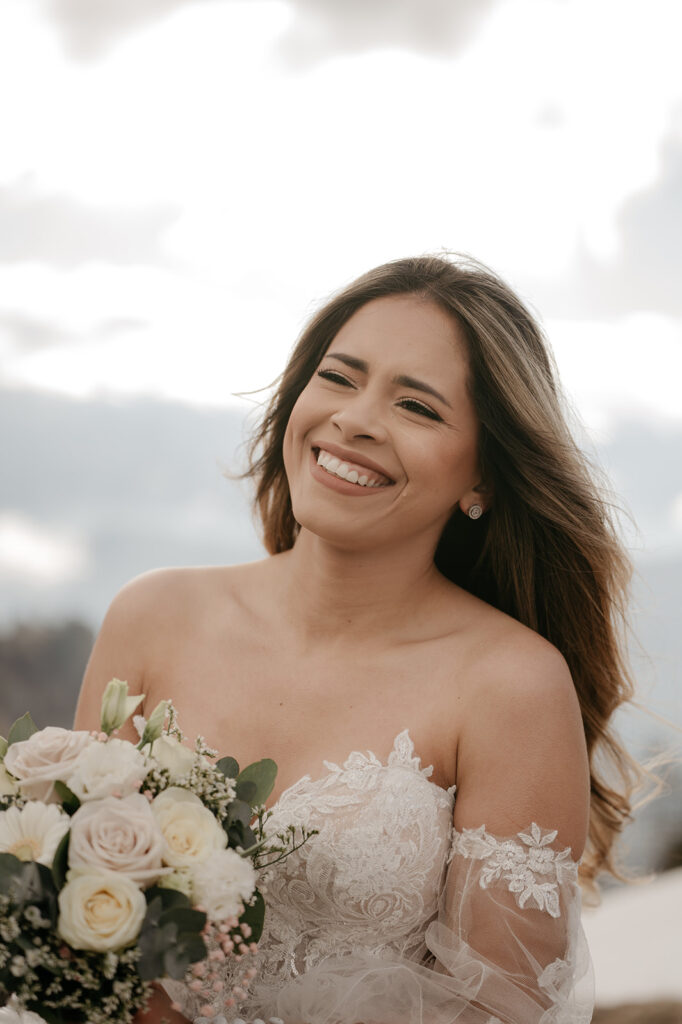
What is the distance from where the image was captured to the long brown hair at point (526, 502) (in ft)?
9.16

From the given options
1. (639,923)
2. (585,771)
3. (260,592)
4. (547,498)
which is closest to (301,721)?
(260,592)

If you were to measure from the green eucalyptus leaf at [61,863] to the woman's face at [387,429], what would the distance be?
118 centimetres

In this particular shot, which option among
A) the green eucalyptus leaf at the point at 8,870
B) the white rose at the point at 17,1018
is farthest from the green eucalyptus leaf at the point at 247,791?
the white rose at the point at 17,1018

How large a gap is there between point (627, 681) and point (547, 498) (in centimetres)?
66

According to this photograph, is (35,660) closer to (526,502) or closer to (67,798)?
(526,502)

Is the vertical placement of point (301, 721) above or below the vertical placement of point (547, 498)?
below

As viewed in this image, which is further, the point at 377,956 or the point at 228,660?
the point at 228,660

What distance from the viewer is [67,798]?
1.88m

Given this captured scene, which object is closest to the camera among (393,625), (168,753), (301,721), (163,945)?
(163,945)

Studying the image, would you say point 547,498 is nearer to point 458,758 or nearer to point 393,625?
point 393,625

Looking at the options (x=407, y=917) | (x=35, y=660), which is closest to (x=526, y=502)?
(x=407, y=917)

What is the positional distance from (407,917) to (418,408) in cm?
131

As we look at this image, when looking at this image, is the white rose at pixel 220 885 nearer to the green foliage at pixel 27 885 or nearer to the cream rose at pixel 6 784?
the green foliage at pixel 27 885

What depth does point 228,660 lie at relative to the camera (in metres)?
2.96
